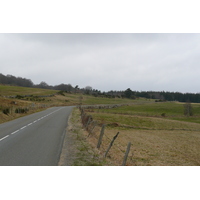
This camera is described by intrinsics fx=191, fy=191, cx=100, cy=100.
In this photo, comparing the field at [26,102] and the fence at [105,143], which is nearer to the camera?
the fence at [105,143]

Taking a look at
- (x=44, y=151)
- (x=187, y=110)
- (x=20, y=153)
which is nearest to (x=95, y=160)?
(x=44, y=151)

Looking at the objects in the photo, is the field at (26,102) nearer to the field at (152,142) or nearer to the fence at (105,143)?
the fence at (105,143)

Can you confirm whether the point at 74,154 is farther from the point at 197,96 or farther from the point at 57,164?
the point at 197,96

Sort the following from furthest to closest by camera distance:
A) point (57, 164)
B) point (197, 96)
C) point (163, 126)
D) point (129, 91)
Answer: point (197, 96) → point (129, 91) → point (163, 126) → point (57, 164)

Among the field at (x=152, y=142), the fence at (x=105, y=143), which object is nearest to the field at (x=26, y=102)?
the fence at (x=105, y=143)

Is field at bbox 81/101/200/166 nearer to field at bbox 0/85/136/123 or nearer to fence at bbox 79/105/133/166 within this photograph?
fence at bbox 79/105/133/166

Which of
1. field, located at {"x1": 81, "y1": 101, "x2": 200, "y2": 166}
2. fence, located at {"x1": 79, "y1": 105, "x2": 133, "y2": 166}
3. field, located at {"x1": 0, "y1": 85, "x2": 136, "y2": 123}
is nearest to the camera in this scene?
fence, located at {"x1": 79, "y1": 105, "x2": 133, "y2": 166}

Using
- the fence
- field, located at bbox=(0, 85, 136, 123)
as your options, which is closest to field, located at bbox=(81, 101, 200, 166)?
the fence

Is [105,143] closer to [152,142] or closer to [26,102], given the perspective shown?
[152,142]

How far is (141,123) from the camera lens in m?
34.7

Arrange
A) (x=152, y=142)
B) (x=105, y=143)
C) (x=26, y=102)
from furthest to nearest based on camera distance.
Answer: (x=26, y=102), (x=152, y=142), (x=105, y=143)

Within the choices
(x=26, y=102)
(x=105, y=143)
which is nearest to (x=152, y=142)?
(x=105, y=143)

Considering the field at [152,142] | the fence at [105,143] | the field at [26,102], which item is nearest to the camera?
the fence at [105,143]

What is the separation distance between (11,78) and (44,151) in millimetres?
208611
